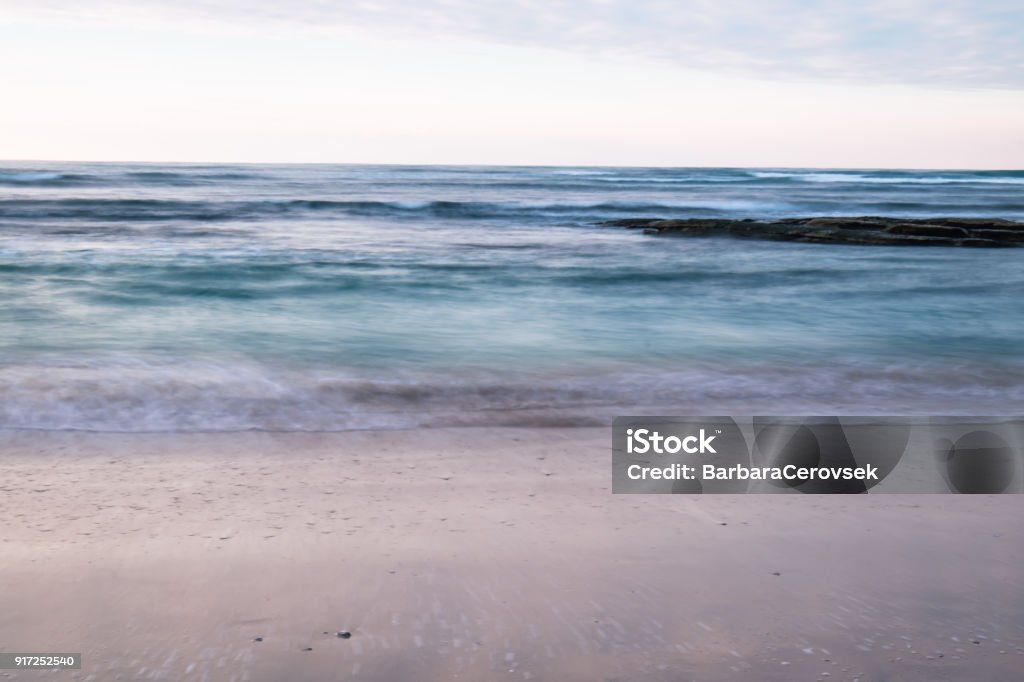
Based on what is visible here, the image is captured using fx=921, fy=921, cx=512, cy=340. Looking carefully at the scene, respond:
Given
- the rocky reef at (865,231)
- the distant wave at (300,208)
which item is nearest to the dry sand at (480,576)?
the rocky reef at (865,231)

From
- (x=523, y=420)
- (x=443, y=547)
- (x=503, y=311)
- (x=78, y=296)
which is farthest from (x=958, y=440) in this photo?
(x=78, y=296)

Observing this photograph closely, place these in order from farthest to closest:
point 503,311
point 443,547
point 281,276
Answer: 1. point 281,276
2. point 503,311
3. point 443,547

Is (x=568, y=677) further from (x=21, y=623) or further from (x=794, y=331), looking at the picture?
(x=794, y=331)

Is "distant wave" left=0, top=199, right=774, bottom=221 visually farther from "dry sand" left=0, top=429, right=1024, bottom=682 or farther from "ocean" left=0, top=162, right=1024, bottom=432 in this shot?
"dry sand" left=0, top=429, right=1024, bottom=682

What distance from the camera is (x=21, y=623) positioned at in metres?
2.50

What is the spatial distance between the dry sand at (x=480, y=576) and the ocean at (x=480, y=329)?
1.27 meters

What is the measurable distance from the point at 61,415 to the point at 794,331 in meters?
6.42

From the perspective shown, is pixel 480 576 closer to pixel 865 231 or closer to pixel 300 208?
pixel 865 231

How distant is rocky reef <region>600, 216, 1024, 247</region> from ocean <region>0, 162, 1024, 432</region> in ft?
→ 2.36

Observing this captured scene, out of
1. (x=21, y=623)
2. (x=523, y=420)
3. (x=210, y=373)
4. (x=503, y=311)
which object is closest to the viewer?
(x=21, y=623)

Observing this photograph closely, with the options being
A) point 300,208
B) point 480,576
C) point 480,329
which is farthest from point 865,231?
point 480,576

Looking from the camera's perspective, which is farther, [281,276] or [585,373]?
[281,276]

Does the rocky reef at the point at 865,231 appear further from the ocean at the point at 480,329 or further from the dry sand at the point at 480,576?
the dry sand at the point at 480,576

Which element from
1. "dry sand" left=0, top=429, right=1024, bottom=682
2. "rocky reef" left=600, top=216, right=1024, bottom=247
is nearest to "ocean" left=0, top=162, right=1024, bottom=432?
"rocky reef" left=600, top=216, right=1024, bottom=247
